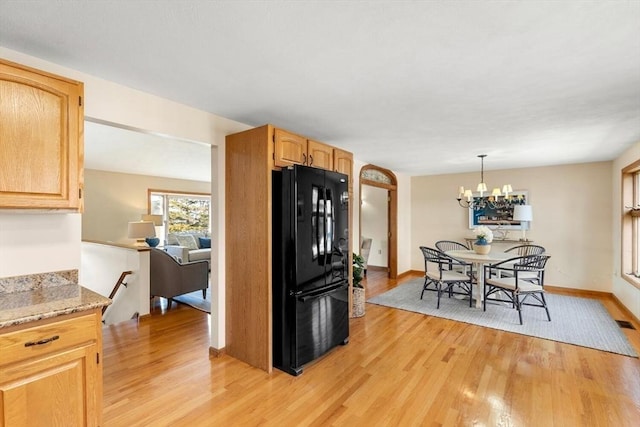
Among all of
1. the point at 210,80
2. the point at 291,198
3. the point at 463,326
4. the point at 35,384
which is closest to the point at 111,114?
the point at 210,80

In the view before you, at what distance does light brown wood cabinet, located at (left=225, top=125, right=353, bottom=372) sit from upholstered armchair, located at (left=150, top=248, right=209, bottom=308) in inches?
71.7

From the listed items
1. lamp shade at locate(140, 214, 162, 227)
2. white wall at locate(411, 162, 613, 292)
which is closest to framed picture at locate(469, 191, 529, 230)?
white wall at locate(411, 162, 613, 292)

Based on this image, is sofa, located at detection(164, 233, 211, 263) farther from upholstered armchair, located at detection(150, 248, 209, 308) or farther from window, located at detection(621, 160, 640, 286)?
window, located at detection(621, 160, 640, 286)

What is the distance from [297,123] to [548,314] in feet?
12.9

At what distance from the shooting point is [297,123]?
3.15 metres

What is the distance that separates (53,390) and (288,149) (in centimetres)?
218

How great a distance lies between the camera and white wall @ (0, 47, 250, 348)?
1.82 m

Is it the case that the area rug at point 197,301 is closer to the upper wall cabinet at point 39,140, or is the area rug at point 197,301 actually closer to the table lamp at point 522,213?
the upper wall cabinet at point 39,140

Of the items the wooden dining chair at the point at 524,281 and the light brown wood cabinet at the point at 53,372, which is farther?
the wooden dining chair at the point at 524,281

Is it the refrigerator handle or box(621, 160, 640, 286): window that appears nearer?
the refrigerator handle

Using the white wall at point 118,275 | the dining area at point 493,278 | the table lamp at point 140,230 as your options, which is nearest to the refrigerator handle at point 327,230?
the dining area at point 493,278

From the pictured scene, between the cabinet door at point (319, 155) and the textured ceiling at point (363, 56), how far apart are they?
0.26 meters

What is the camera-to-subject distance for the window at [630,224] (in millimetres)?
4199

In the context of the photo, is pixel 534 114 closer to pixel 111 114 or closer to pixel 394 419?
pixel 394 419
